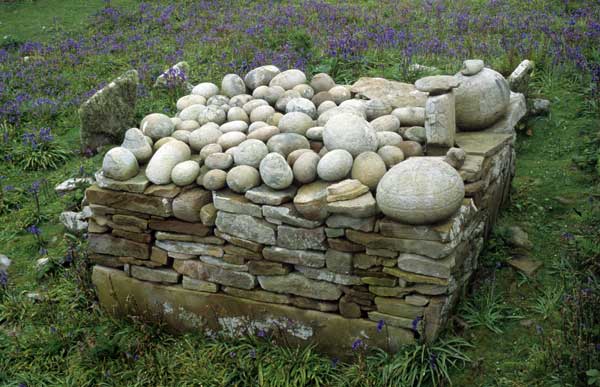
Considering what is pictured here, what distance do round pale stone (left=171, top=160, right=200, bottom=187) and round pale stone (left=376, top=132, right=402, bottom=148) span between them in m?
1.38

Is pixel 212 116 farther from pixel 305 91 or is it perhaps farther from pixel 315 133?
pixel 315 133

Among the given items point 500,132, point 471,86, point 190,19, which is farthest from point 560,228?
point 190,19

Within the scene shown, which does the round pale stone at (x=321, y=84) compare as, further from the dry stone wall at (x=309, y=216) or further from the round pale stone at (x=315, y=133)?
the round pale stone at (x=315, y=133)

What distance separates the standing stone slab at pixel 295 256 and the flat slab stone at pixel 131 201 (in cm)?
82

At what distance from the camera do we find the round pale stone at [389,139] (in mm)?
4656

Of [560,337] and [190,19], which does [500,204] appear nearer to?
[560,337]

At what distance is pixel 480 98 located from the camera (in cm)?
487

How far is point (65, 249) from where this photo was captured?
582cm

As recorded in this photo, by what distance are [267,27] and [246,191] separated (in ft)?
19.5

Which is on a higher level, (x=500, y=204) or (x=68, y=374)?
(x=500, y=204)

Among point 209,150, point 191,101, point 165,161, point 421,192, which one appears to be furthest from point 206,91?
point 421,192

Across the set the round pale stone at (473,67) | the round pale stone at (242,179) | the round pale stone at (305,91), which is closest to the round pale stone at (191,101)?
the round pale stone at (305,91)

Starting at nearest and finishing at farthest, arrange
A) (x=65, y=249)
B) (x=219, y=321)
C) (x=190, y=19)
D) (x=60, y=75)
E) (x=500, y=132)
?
1. (x=219, y=321)
2. (x=500, y=132)
3. (x=65, y=249)
4. (x=60, y=75)
5. (x=190, y=19)

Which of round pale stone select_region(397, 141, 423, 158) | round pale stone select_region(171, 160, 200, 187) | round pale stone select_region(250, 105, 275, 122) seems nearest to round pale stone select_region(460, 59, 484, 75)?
round pale stone select_region(397, 141, 423, 158)
